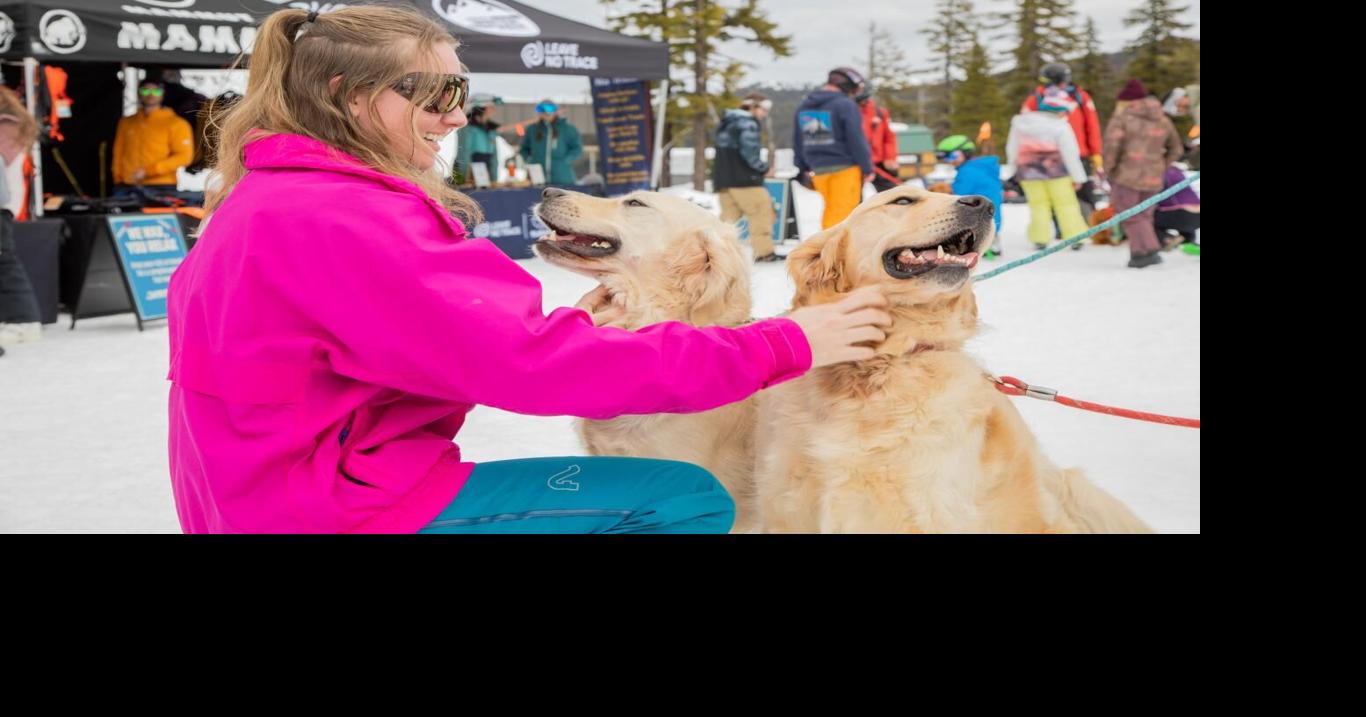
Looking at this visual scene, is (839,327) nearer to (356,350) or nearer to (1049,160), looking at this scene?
(356,350)

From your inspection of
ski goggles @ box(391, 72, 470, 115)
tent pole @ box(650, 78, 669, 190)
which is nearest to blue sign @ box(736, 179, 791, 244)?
tent pole @ box(650, 78, 669, 190)

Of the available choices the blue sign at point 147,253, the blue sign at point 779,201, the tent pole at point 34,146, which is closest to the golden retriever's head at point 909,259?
the blue sign at point 147,253

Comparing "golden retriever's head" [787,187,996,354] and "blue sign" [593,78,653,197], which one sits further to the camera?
"blue sign" [593,78,653,197]

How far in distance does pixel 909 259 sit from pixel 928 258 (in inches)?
1.6

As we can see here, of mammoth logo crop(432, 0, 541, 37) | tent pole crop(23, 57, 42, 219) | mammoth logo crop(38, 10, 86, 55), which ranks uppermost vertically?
mammoth logo crop(432, 0, 541, 37)

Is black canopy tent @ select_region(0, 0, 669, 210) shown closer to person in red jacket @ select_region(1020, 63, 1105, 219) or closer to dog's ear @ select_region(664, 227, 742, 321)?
person in red jacket @ select_region(1020, 63, 1105, 219)

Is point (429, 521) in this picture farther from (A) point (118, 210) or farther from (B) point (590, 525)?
(A) point (118, 210)

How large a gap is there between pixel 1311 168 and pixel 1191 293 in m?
7.32

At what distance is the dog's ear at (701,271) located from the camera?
2.48m

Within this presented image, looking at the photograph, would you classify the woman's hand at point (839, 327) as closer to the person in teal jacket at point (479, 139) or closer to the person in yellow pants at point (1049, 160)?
the person in yellow pants at point (1049, 160)

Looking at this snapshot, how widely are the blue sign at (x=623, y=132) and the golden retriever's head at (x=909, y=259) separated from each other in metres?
11.5

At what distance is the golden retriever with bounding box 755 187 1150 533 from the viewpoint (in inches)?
88.7

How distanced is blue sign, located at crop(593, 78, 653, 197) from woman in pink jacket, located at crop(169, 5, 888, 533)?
1199cm
